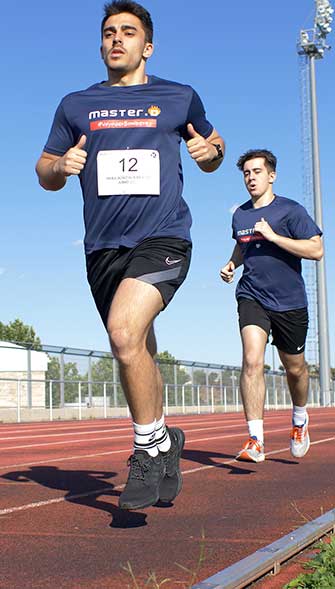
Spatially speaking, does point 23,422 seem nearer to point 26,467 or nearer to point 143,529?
point 26,467

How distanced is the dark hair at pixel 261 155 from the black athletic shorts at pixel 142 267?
279cm

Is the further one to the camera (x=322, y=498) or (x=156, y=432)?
(x=322, y=498)

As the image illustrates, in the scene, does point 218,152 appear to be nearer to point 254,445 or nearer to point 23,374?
point 254,445

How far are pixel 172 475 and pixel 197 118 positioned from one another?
172 centimetres

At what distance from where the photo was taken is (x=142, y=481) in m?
3.70

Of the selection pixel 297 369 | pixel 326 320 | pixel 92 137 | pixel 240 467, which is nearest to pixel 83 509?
pixel 92 137

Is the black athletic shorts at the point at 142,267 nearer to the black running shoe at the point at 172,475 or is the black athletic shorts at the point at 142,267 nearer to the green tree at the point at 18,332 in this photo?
the black running shoe at the point at 172,475

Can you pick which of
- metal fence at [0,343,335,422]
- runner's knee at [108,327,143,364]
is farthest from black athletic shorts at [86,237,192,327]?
metal fence at [0,343,335,422]

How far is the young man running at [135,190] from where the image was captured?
12.8ft

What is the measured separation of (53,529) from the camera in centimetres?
380

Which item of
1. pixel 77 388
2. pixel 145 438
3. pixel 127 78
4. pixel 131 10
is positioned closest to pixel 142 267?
pixel 145 438

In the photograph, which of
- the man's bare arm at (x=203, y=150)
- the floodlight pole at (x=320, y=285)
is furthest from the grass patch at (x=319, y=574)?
the floodlight pole at (x=320, y=285)

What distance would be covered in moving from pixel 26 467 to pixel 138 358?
3.38 m

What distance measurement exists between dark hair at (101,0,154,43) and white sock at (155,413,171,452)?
1.85 meters
